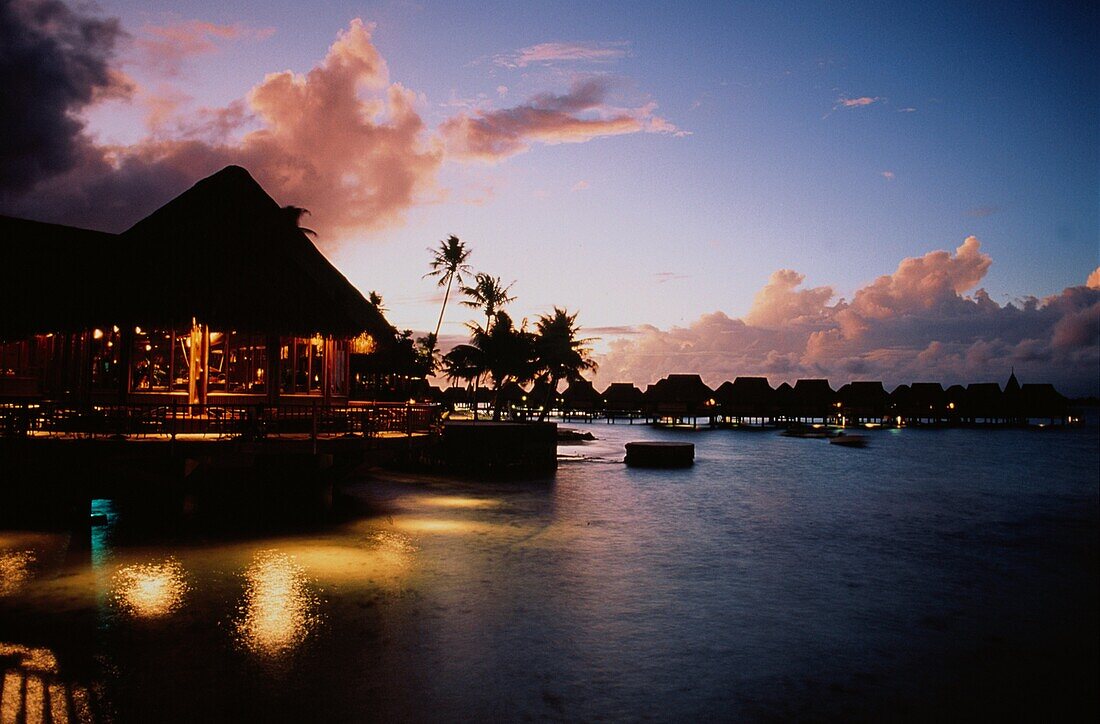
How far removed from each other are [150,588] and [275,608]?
2523 mm

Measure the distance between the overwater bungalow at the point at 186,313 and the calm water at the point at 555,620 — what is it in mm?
4157

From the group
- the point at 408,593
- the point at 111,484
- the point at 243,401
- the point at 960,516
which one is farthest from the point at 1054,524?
the point at 111,484

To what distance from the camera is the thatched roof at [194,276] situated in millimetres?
16969

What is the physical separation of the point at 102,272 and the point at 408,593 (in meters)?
13.1

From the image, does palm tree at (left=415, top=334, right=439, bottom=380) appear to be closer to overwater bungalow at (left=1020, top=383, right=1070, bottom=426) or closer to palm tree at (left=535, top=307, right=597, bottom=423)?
palm tree at (left=535, top=307, right=597, bottom=423)

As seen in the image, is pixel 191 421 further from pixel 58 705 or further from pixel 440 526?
pixel 58 705

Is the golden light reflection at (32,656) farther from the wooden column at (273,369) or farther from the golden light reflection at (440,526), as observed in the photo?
the wooden column at (273,369)

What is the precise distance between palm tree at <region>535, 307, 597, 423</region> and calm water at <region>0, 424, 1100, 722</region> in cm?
3169

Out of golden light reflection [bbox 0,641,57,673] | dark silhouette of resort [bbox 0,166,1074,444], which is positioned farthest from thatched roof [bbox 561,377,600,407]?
golden light reflection [bbox 0,641,57,673]

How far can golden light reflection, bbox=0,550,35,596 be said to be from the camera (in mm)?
11031

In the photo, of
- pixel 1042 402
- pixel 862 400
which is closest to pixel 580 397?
pixel 862 400

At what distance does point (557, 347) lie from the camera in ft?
176

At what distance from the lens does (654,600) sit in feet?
40.6

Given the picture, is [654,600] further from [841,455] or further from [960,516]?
[841,455]
